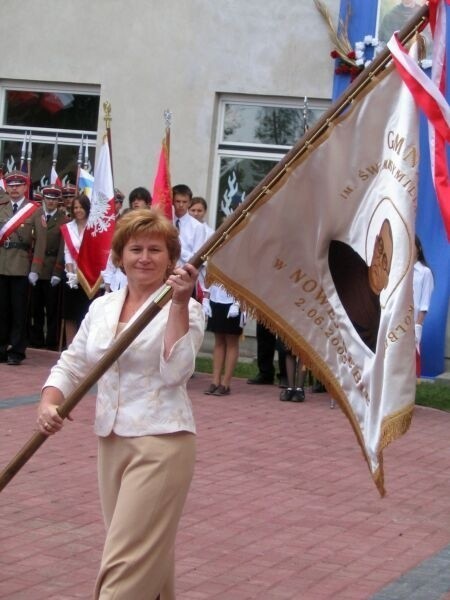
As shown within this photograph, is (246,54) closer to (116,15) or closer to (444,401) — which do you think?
(116,15)

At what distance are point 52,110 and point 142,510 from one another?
1342 cm

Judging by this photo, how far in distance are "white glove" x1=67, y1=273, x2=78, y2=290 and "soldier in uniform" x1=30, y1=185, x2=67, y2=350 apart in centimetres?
46

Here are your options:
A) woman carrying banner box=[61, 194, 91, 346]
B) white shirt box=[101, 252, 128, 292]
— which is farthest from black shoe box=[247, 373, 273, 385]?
woman carrying banner box=[61, 194, 91, 346]

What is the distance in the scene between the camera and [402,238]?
15.9 feet

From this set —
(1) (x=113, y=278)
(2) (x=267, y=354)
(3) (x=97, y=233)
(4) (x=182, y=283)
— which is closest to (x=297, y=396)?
(2) (x=267, y=354)

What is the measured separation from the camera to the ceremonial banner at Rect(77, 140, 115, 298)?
45.8ft

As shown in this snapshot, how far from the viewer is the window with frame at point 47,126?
56.6 ft

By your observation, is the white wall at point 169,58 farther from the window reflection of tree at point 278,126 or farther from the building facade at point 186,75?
the window reflection of tree at point 278,126

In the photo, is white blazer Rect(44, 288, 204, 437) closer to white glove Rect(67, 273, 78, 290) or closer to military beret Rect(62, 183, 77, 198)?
white glove Rect(67, 273, 78, 290)

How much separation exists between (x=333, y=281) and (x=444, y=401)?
28.2 ft

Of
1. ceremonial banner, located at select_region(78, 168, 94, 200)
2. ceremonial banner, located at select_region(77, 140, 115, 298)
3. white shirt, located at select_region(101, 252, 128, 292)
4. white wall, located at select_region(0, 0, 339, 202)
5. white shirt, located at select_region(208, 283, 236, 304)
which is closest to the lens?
white shirt, located at select_region(208, 283, 236, 304)

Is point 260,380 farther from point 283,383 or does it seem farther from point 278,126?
point 278,126

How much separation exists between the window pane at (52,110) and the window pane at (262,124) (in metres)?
1.95

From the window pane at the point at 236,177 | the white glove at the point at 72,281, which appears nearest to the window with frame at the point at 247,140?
the window pane at the point at 236,177
